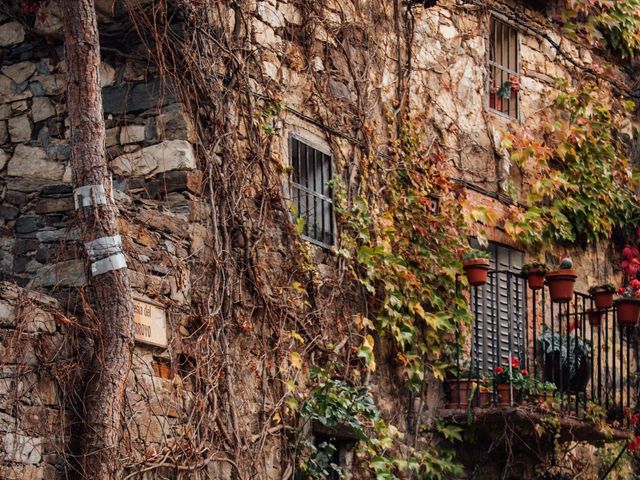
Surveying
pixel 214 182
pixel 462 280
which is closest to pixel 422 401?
pixel 462 280

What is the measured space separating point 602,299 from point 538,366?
0.81 metres

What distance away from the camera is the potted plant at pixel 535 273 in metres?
12.6

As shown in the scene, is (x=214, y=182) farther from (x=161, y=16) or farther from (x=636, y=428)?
(x=636, y=428)

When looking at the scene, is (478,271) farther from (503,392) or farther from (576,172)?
(576,172)

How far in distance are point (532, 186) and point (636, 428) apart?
7.72 feet

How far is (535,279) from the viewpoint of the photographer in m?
12.6

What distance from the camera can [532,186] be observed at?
1366 centimetres

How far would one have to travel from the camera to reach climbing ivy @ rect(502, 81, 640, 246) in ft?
44.6

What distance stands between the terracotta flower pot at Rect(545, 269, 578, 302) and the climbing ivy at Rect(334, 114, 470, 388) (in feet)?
2.71

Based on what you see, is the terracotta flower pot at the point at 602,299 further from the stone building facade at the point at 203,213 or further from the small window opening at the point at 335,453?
the small window opening at the point at 335,453

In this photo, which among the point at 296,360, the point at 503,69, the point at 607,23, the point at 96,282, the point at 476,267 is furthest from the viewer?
the point at 607,23

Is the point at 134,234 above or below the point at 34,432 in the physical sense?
above

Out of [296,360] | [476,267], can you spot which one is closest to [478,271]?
[476,267]

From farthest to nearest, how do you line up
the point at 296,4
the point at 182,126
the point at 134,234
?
the point at 296,4
the point at 182,126
the point at 134,234
